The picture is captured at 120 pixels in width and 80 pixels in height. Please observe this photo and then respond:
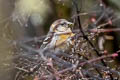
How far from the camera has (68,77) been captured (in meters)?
3.51

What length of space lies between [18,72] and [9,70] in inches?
23.3

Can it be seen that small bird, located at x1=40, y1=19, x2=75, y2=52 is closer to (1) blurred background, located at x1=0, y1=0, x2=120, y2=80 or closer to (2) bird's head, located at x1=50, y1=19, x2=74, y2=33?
(2) bird's head, located at x1=50, y1=19, x2=74, y2=33

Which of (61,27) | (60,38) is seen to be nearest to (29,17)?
(61,27)

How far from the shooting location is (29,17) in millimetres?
6148

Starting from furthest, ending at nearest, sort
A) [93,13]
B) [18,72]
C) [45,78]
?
1. [93,13]
2. [18,72]
3. [45,78]

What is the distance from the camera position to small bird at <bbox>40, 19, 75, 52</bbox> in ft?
13.3

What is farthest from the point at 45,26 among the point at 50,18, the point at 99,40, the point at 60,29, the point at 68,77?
the point at 68,77

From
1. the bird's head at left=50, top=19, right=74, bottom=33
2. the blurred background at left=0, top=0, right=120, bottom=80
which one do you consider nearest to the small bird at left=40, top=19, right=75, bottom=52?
the bird's head at left=50, top=19, right=74, bottom=33

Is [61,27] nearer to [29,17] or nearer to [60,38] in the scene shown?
[60,38]

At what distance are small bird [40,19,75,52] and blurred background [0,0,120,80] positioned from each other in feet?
0.79

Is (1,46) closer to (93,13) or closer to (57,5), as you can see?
(93,13)

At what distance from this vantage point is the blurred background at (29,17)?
10.4 feet

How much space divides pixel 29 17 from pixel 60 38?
1.83 metres

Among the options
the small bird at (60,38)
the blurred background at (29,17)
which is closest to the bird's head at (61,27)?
the small bird at (60,38)
